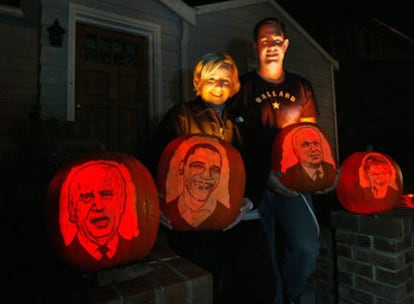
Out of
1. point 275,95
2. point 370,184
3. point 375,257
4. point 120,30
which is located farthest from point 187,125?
point 120,30

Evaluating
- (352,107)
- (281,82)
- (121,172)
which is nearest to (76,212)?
(121,172)

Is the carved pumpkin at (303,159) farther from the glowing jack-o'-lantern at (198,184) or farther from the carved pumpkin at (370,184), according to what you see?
the glowing jack-o'-lantern at (198,184)

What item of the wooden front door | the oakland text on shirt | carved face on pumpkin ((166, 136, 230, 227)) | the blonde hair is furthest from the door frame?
carved face on pumpkin ((166, 136, 230, 227))

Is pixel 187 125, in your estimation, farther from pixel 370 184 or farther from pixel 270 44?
pixel 370 184

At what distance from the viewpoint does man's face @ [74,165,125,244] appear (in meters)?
1.20

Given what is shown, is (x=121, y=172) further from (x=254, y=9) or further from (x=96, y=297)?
(x=254, y=9)

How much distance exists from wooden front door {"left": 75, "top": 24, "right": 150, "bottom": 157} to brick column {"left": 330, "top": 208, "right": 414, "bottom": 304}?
331cm

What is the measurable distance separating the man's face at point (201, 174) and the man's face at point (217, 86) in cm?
42

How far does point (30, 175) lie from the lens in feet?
8.55

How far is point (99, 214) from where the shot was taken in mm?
1215

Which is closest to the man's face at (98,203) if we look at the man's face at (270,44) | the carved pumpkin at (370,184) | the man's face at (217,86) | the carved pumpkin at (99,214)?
the carved pumpkin at (99,214)

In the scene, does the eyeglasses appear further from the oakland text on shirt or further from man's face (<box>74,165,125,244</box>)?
Answer: man's face (<box>74,165,125,244</box>)

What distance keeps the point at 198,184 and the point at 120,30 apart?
3813 millimetres

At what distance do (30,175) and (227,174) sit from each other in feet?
6.28
